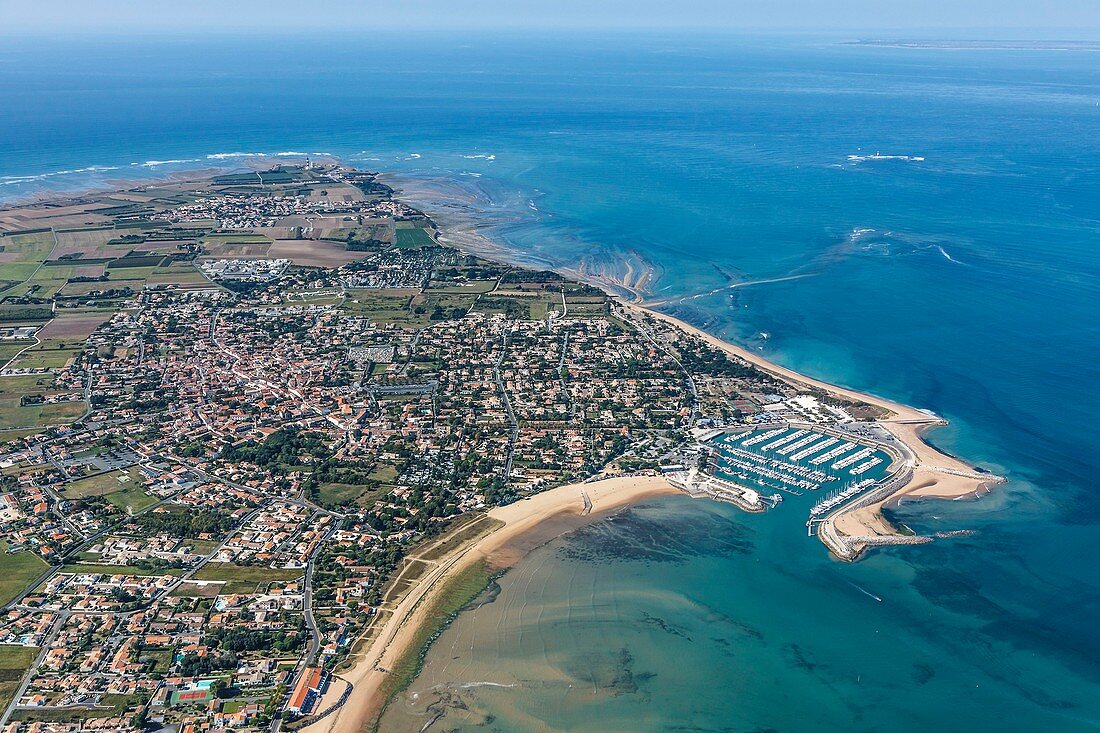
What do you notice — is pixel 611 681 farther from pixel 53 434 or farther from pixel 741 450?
pixel 53 434

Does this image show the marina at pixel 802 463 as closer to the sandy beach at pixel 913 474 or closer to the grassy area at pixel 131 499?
the sandy beach at pixel 913 474

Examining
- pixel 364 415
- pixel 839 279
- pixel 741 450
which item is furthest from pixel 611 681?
pixel 839 279

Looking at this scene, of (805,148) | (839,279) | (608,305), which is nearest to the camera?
(608,305)

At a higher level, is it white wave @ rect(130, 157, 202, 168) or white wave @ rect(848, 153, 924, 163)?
white wave @ rect(130, 157, 202, 168)

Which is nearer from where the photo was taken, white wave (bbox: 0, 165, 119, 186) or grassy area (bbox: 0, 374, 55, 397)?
grassy area (bbox: 0, 374, 55, 397)

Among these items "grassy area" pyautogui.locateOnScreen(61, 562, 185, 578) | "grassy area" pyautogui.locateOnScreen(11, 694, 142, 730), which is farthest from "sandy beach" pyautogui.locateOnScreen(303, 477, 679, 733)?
"grassy area" pyautogui.locateOnScreen(61, 562, 185, 578)

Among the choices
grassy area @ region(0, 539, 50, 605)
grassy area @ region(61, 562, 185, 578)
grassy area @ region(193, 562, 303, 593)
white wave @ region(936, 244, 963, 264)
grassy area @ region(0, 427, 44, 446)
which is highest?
white wave @ region(936, 244, 963, 264)

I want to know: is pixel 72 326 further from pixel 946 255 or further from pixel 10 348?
pixel 946 255

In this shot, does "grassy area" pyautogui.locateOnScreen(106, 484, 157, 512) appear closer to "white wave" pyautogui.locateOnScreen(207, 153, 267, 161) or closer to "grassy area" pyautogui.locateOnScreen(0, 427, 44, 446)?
"grassy area" pyautogui.locateOnScreen(0, 427, 44, 446)
